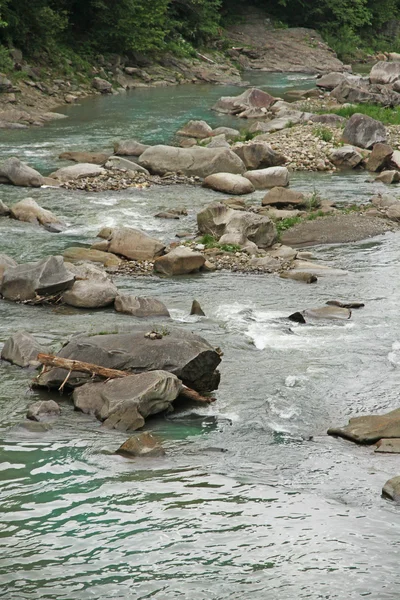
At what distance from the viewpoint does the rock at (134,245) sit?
15.2 meters

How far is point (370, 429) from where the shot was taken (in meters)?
8.77

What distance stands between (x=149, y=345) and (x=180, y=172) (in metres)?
11.9

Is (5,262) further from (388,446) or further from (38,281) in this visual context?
(388,446)

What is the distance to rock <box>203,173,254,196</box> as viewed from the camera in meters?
19.8

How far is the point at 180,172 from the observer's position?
21.2m

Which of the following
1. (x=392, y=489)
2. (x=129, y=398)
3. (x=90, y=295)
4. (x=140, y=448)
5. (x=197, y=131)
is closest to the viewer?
(x=392, y=489)

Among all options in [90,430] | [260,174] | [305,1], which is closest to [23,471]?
[90,430]

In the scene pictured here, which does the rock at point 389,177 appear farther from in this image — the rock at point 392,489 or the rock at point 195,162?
the rock at point 392,489

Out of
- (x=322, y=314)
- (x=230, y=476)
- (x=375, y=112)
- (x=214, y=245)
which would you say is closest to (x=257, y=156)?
(x=214, y=245)

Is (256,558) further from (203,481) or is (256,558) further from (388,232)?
(388,232)

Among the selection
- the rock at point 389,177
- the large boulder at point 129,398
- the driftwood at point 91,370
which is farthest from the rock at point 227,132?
the large boulder at point 129,398

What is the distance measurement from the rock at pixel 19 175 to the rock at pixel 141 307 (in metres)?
7.78

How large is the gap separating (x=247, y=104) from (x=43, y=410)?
77.6ft

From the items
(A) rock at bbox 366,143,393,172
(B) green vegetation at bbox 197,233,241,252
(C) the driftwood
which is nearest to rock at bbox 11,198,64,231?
(B) green vegetation at bbox 197,233,241,252
